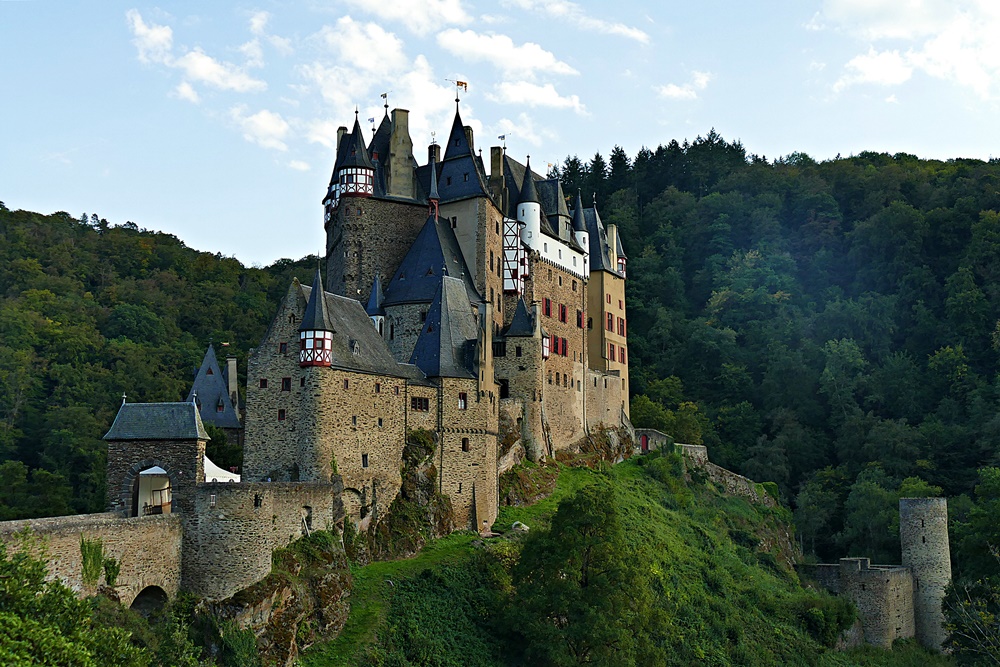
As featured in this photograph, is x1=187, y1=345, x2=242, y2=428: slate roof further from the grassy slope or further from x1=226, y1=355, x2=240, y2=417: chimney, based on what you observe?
the grassy slope

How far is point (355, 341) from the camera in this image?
129ft

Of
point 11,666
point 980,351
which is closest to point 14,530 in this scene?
point 11,666

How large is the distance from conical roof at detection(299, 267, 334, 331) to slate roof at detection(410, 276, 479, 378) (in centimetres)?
645

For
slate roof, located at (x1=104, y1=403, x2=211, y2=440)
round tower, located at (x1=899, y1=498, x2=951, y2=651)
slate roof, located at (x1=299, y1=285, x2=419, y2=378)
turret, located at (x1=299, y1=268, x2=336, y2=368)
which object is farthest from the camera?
round tower, located at (x1=899, y1=498, x2=951, y2=651)

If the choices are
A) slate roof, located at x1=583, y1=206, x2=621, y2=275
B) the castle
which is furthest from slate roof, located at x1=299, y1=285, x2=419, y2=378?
slate roof, located at x1=583, y1=206, x2=621, y2=275

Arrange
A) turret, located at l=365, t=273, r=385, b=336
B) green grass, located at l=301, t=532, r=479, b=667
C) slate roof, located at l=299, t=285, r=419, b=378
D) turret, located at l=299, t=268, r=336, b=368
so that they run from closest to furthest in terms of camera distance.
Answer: green grass, located at l=301, t=532, r=479, b=667 → turret, located at l=299, t=268, r=336, b=368 → slate roof, located at l=299, t=285, r=419, b=378 → turret, located at l=365, t=273, r=385, b=336

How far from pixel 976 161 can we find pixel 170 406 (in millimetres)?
98220

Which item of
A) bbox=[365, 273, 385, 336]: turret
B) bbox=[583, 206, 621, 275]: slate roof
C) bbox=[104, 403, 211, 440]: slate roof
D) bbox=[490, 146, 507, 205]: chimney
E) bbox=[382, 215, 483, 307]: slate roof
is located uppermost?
bbox=[490, 146, 507, 205]: chimney

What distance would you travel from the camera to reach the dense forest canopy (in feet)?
208

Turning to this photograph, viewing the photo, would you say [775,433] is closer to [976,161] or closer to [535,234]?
[535,234]

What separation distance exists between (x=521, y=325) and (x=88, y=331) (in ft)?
106

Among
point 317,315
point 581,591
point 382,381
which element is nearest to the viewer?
point 581,591

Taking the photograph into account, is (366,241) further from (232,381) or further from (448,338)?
(232,381)

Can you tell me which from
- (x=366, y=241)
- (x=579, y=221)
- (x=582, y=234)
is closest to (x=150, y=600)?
(x=366, y=241)
